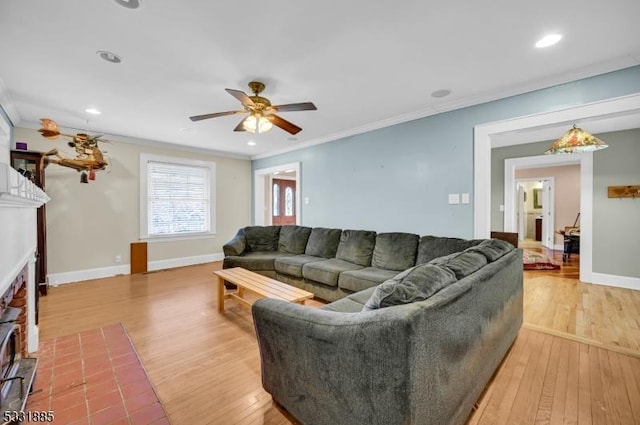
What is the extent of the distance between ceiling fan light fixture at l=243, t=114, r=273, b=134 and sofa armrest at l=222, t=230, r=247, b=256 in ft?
6.60

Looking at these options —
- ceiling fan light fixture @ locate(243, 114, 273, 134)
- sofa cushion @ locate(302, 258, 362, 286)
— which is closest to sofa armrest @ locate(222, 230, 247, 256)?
sofa cushion @ locate(302, 258, 362, 286)

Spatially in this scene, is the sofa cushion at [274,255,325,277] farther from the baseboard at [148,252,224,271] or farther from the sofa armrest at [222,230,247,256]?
the baseboard at [148,252,224,271]

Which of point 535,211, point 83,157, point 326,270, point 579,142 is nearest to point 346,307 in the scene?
point 326,270

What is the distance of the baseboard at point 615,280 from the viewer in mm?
3969

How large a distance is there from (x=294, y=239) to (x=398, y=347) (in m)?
3.55

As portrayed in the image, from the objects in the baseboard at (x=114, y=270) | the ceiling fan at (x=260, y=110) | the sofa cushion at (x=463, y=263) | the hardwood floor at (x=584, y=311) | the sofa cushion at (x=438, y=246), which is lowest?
the hardwood floor at (x=584, y=311)

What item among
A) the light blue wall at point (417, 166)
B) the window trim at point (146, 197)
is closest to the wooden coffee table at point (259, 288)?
the light blue wall at point (417, 166)

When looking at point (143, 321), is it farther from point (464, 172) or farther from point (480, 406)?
point (464, 172)

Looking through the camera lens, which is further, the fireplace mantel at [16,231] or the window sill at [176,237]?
the window sill at [176,237]

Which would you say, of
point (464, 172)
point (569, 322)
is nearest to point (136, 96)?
point (464, 172)

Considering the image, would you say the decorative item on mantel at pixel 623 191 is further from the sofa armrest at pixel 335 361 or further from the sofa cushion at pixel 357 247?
the sofa armrest at pixel 335 361

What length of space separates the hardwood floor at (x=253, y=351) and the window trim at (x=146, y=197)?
1.33m

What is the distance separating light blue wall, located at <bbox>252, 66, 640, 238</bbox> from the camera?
2.69m

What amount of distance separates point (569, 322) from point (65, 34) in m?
5.15
